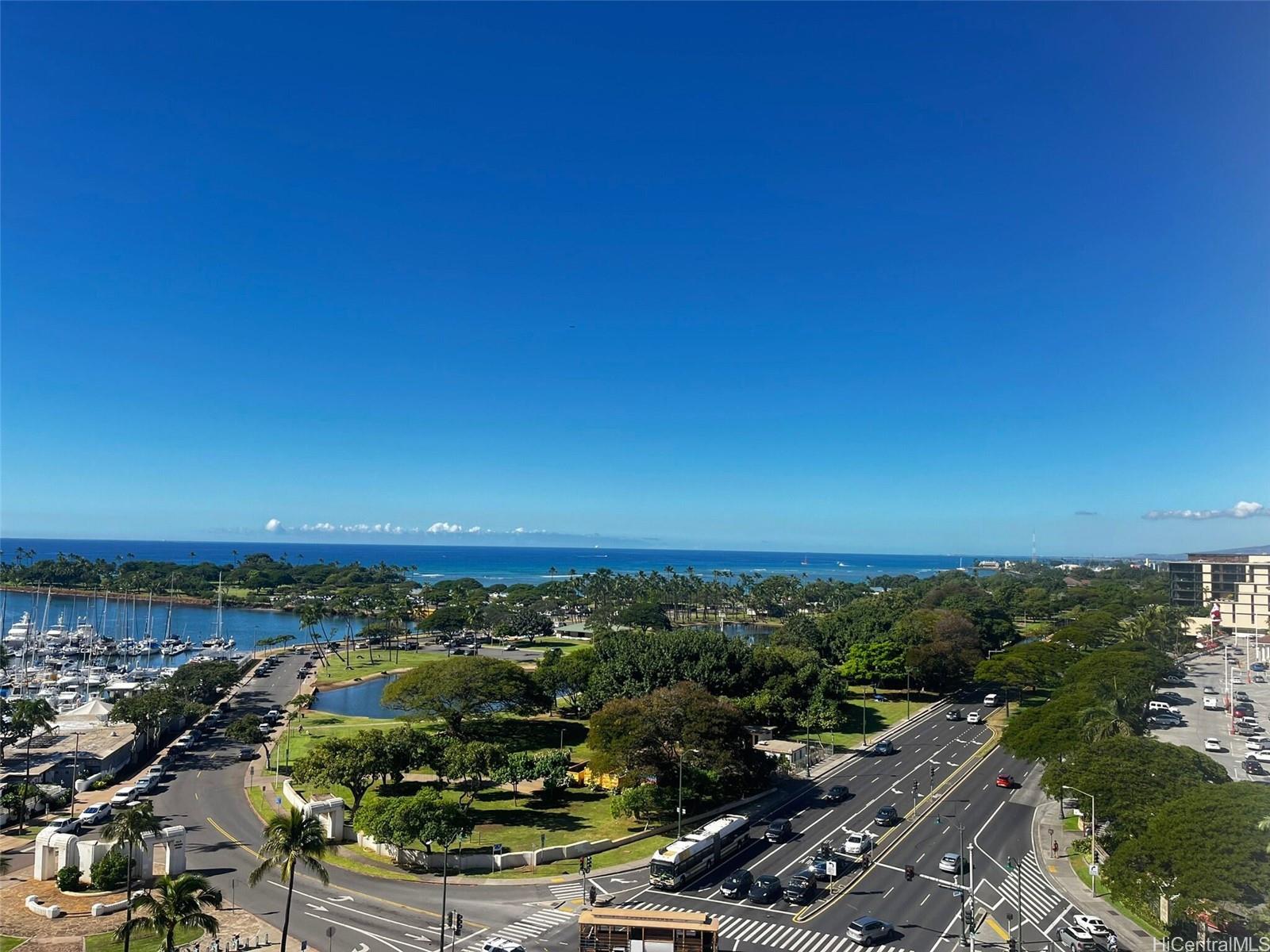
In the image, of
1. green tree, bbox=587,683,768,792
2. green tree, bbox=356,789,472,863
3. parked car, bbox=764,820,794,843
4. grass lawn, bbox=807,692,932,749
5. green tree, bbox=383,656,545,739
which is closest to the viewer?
green tree, bbox=356,789,472,863

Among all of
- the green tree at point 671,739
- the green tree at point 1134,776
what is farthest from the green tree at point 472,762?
the green tree at point 1134,776

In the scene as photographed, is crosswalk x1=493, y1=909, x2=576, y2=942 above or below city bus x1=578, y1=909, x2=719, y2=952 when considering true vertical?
below

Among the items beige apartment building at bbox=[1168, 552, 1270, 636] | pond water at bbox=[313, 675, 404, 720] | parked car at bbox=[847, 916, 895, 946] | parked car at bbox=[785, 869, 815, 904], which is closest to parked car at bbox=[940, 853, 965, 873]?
parked car at bbox=[785, 869, 815, 904]

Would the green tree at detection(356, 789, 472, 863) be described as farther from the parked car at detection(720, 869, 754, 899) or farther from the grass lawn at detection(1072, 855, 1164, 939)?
the grass lawn at detection(1072, 855, 1164, 939)

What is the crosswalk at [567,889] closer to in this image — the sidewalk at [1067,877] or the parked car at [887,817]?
the parked car at [887,817]

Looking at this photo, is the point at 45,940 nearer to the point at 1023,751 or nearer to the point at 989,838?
the point at 989,838

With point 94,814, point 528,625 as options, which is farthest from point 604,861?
point 528,625
